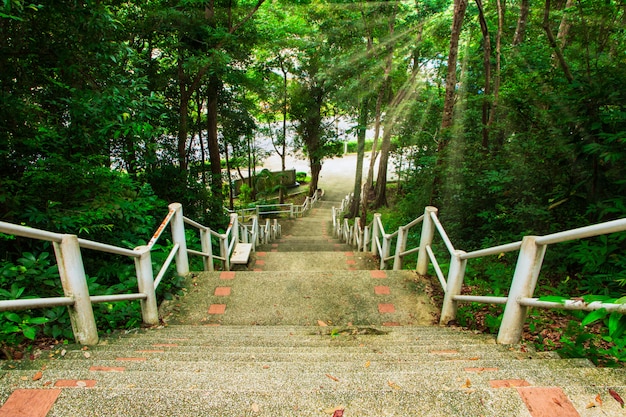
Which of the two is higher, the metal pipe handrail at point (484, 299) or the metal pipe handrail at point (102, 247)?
the metal pipe handrail at point (102, 247)

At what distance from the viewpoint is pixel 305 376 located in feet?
5.46

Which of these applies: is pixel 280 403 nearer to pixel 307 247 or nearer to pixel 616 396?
pixel 616 396

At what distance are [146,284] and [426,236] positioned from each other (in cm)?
305

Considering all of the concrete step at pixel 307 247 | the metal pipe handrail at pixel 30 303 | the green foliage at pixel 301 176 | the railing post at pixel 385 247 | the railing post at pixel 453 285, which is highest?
the metal pipe handrail at pixel 30 303

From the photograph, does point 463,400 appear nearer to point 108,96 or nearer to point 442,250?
point 108,96

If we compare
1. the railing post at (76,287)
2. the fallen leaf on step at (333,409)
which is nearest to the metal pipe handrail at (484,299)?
the fallen leaf on step at (333,409)

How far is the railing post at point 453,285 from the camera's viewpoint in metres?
2.90

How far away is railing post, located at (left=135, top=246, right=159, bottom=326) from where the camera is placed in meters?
2.72

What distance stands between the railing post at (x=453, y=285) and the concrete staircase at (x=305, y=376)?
0.87 ft

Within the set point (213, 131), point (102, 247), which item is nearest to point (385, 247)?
point (102, 247)

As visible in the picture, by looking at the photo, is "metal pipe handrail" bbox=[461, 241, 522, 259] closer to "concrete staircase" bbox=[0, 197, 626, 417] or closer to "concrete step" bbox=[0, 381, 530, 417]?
"concrete staircase" bbox=[0, 197, 626, 417]

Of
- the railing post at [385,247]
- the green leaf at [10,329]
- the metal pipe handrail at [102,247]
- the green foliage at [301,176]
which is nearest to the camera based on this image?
the green leaf at [10,329]

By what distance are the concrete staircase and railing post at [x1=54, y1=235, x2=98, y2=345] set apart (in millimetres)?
118

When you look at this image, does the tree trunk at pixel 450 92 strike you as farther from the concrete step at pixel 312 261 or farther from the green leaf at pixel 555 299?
the green leaf at pixel 555 299
